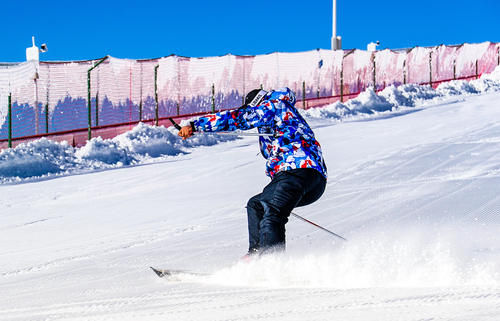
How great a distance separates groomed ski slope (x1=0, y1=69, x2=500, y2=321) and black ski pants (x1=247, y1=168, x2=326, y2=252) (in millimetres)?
162

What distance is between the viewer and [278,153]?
170 inches

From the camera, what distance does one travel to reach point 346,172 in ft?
35.0

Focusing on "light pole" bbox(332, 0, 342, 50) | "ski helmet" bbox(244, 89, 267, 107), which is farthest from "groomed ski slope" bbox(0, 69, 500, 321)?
"light pole" bbox(332, 0, 342, 50)

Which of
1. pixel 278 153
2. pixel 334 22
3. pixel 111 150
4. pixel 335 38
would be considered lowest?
pixel 111 150

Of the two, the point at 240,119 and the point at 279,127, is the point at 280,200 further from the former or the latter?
the point at 240,119

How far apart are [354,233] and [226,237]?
1.35m

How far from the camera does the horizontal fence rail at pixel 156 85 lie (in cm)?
1512

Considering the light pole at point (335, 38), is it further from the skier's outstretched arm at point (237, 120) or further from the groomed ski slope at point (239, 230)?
the skier's outstretched arm at point (237, 120)

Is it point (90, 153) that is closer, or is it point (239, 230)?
point (239, 230)

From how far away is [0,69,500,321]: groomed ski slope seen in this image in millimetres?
3709

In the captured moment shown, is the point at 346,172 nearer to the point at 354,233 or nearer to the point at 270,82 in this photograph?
the point at 354,233

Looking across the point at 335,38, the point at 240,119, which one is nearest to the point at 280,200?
the point at 240,119

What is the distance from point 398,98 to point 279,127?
19.8 meters

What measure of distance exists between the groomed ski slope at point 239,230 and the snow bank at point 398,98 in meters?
3.87
